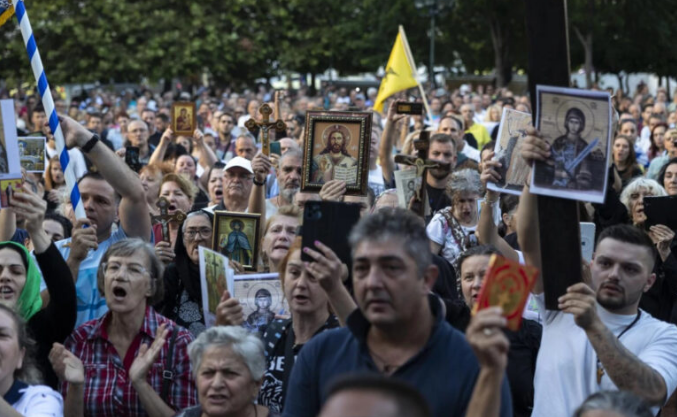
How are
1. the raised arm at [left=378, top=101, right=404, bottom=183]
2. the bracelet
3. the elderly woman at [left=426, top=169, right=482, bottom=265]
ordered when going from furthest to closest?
the raised arm at [left=378, top=101, right=404, bottom=183], the elderly woman at [left=426, top=169, right=482, bottom=265], the bracelet

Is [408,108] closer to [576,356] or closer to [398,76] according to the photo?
[576,356]

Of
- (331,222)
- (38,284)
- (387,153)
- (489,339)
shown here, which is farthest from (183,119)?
(489,339)

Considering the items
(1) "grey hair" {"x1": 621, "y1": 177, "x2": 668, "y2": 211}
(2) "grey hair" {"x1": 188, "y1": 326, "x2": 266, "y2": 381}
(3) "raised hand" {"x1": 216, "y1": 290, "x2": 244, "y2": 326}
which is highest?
(1) "grey hair" {"x1": 621, "y1": 177, "x2": 668, "y2": 211}

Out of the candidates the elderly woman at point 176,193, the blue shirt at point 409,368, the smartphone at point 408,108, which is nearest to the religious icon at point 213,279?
the blue shirt at point 409,368

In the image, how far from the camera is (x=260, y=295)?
21.9 ft

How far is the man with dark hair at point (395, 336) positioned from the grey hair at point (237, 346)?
909mm

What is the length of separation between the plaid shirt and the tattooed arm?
2040 mm

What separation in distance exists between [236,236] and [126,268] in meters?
1.41

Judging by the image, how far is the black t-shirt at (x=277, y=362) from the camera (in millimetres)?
5973

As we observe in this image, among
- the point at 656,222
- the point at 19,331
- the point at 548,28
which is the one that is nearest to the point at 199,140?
the point at 656,222

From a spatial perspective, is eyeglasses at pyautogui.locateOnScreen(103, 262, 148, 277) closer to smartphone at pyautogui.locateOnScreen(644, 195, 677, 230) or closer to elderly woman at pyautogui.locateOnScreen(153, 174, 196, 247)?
elderly woman at pyautogui.locateOnScreen(153, 174, 196, 247)

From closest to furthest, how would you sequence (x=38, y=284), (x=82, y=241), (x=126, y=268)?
1. (x=126, y=268)
2. (x=38, y=284)
3. (x=82, y=241)

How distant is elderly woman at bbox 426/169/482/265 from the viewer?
884 cm

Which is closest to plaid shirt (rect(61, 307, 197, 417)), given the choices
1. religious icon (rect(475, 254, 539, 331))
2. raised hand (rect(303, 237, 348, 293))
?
raised hand (rect(303, 237, 348, 293))
